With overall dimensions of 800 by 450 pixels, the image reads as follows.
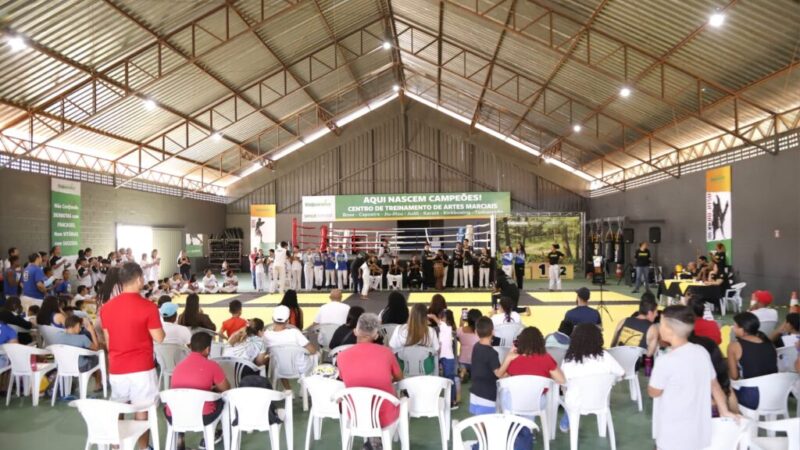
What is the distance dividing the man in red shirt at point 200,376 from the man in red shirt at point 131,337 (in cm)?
21

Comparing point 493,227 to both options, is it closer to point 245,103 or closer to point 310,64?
point 310,64

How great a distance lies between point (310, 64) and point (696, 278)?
43.8 feet

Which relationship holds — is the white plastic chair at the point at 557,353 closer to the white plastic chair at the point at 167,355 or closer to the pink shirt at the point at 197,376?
the pink shirt at the point at 197,376

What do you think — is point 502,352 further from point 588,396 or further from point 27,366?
point 27,366

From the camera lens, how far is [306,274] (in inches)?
632

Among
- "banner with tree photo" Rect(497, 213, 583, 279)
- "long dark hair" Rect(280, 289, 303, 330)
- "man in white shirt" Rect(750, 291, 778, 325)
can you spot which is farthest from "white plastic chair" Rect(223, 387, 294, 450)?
"banner with tree photo" Rect(497, 213, 583, 279)

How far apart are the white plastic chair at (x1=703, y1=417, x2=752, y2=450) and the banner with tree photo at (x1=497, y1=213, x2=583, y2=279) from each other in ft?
54.4

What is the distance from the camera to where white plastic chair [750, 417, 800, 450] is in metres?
2.84

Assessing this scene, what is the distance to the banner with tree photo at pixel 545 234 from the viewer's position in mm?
19672

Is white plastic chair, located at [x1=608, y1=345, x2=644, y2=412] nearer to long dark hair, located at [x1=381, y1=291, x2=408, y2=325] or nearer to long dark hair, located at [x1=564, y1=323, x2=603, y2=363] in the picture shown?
long dark hair, located at [x1=564, y1=323, x2=603, y2=363]

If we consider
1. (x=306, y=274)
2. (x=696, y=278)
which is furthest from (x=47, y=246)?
(x=696, y=278)

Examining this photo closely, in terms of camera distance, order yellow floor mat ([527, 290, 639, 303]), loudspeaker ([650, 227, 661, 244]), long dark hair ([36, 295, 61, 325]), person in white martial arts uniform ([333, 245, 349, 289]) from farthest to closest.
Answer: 1. person in white martial arts uniform ([333, 245, 349, 289])
2. loudspeaker ([650, 227, 661, 244])
3. yellow floor mat ([527, 290, 639, 303])
4. long dark hair ([36, 295, 61, 325])

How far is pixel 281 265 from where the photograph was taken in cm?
1507

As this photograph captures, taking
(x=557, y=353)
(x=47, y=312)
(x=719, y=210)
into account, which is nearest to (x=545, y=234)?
(x=719, y=210)
